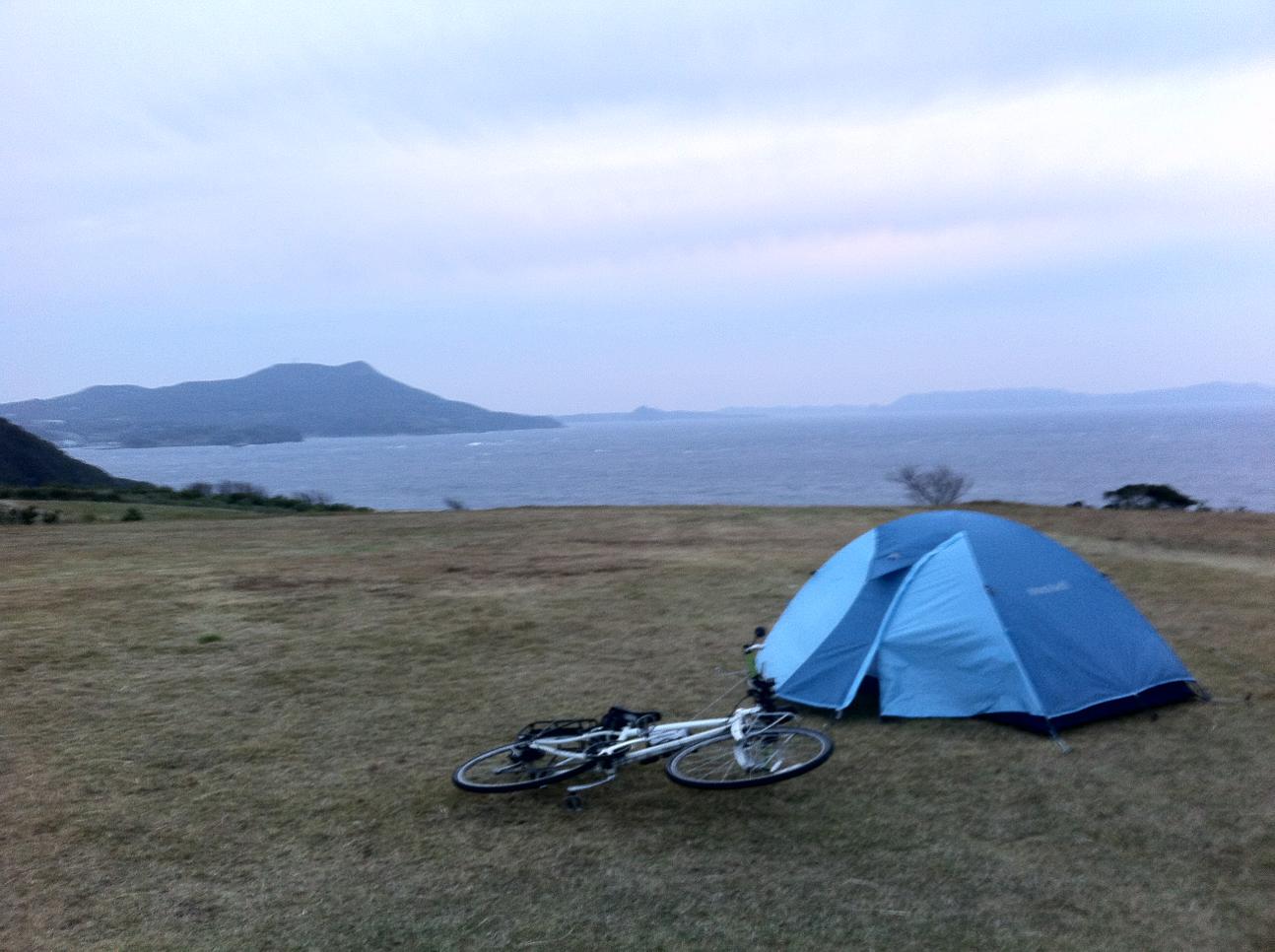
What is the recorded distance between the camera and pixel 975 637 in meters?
6.86

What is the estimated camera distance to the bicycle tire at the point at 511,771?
5.49 metres

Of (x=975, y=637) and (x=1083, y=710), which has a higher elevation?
(x=975, y=637)

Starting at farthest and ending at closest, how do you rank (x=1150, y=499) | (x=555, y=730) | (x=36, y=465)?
(x=36, y=465) < (x=1150, y=499) < (x=555, y=730)

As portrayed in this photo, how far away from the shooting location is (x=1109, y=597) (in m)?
7.56

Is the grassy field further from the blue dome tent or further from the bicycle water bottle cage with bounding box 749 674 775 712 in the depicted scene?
the bicycle water bottle cage with bounding box 749 674 775 712

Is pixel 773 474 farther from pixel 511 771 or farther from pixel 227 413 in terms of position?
pixel 227 413

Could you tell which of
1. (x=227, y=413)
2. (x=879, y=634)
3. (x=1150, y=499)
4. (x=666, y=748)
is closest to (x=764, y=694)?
(x=666, y=748)

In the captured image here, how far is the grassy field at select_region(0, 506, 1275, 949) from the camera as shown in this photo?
439 cm

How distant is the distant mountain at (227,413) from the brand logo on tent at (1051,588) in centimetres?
11314

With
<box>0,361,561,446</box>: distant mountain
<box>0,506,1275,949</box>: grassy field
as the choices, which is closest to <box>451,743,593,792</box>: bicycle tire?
<box>0,506,1275,949</box>: grassy field

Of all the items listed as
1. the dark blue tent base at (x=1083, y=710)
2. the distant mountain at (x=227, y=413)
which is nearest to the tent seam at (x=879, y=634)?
the dark blue tent base at (x=1083, y=710)

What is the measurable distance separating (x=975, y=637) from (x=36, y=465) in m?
63.7

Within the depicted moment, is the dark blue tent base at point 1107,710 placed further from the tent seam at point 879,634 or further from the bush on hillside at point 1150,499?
the bush on hillside at point 1150,499

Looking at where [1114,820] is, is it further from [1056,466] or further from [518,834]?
[1056,466]
